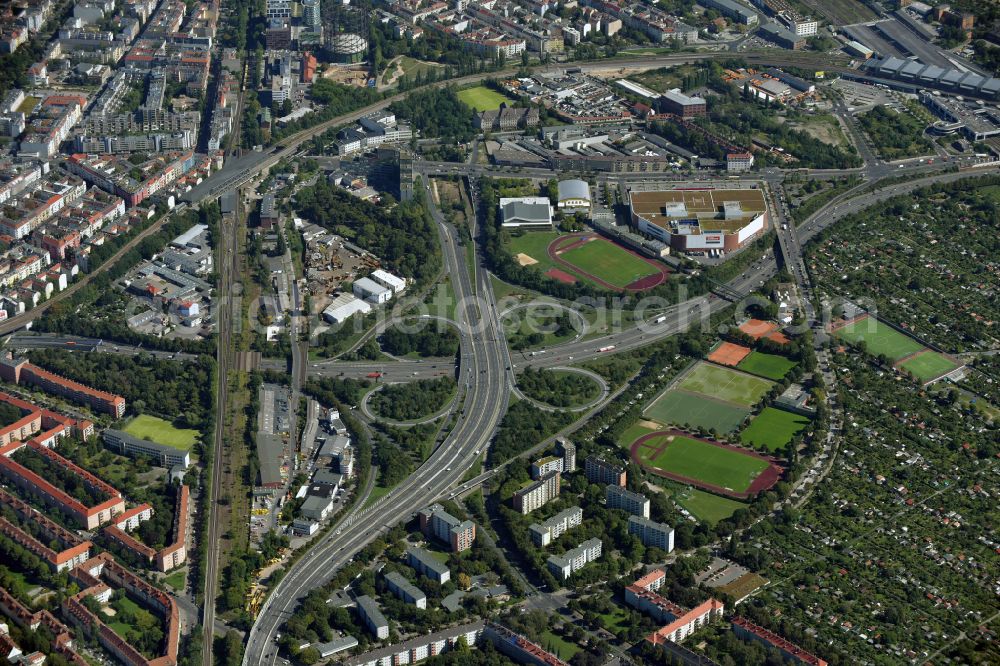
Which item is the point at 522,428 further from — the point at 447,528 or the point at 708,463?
the point at 447,528

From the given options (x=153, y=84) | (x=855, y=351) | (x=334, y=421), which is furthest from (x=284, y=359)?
(x=153, y=84)

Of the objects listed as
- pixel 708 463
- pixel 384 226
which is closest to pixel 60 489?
pixel 708 463

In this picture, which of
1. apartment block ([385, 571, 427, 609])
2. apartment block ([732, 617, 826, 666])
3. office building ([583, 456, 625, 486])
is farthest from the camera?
office building ([583, 456, 625, 486])


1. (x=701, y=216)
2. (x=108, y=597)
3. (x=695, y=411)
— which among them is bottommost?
(x=108, y=597)

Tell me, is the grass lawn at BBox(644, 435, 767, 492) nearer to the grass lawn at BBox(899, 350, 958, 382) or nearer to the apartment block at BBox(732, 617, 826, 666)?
the apartment block at BBox(732, 617, 826, 666)

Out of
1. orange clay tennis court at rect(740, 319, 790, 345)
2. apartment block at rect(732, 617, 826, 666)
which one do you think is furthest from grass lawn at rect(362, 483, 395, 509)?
orange clay tennis court at rect(740, 319, 790, 345)

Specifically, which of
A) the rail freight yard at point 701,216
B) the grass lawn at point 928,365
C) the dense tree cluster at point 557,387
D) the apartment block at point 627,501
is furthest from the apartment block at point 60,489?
the grass lawn at point 928,365
